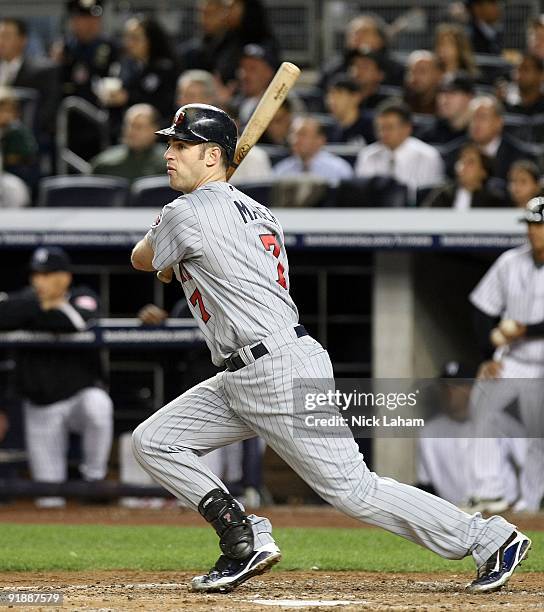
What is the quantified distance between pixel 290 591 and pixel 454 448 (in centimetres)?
413

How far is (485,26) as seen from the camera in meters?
12.0

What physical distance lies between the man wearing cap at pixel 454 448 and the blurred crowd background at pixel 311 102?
1.43 meters

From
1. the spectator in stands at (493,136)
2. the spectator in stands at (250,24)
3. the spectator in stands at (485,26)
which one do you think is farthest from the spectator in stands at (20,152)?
the spectator in stands at (485,26)

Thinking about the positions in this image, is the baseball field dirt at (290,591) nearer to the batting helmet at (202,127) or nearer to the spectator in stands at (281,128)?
the batting helmet at (202,127)

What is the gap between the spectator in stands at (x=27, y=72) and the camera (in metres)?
11.2

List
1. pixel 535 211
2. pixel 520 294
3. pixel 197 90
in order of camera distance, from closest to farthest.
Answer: pixel 535 211 < pixel 520 294 < pixel 197 90

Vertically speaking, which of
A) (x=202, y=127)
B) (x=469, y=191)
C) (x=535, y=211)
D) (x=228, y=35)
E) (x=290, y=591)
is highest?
(x=228, y=35)

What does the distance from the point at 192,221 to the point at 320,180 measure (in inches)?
200

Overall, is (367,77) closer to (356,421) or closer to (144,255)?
(356,421)

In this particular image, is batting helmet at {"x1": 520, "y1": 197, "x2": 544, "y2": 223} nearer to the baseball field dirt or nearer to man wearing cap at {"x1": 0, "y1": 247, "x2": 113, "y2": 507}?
man wearing cap at {"x1": 0, "y1": 247, "x2": 113, "y2": 507}

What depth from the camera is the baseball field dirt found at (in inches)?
172

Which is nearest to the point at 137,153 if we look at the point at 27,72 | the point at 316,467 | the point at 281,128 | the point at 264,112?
the point at 281,128

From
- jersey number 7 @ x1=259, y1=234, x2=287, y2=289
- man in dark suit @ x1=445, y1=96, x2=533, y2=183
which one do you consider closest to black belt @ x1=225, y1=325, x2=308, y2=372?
jersey number 7 @ x1=259, y1=234, x2=287, y2=289

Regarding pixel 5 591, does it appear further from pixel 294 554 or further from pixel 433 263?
pixel 433 263
